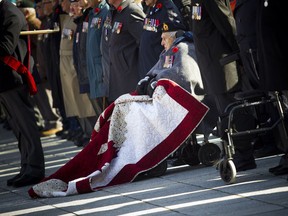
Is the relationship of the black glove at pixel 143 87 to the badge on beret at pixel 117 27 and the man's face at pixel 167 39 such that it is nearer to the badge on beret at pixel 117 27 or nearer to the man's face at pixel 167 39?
the man's face at pixel 167 39

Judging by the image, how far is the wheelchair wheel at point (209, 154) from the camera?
10836 millimetres

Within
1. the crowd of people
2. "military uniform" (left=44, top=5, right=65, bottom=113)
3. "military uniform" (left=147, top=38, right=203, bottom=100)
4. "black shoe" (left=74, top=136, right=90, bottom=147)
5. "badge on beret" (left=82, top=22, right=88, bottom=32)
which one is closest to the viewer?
the crowd of people

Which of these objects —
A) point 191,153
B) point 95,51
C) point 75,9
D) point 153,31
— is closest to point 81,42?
point 75,9

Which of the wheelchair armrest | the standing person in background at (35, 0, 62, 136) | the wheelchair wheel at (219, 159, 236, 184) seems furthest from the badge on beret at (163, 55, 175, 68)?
the standing person in background at (35, 0, 62, 136)

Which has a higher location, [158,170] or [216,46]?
[216,46]

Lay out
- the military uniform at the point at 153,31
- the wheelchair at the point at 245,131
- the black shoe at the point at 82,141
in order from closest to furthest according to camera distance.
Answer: the wheelchair at the point at 245,131
the military uniform at the point at 153,31
the black shoe at the point at 82,141

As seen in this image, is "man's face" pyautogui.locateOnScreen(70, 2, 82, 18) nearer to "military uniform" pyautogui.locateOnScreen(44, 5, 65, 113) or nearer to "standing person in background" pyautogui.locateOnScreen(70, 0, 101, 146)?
"standing person in background" pyautogui.locateOnScreen(70, 0, 101, 146)

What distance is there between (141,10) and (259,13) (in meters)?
3.78

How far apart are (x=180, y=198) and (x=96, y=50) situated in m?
5.10

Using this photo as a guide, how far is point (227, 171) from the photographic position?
9.40 meters

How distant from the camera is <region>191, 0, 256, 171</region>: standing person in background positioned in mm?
10344

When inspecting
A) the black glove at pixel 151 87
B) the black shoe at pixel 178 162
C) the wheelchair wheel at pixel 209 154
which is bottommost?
the black shoe at pixel 178 162

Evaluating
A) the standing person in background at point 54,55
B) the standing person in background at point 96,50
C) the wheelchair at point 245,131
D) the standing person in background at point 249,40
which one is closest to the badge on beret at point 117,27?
the standing person in background at point 96,50

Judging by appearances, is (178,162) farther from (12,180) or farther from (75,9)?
(75,9)
